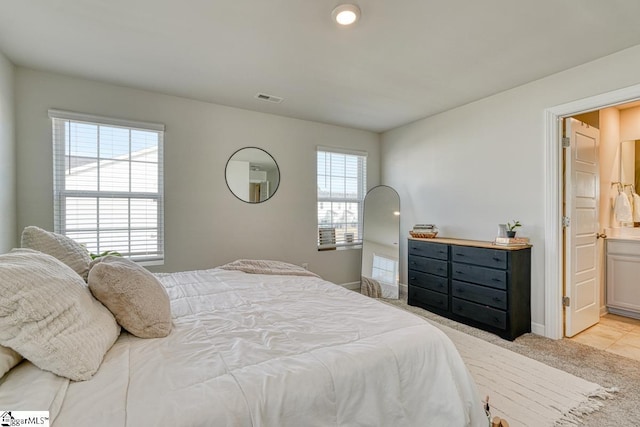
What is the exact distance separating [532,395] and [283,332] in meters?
1.78

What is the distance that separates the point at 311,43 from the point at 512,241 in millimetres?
2607

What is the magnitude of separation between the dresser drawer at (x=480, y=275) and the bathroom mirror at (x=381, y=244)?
1043mm

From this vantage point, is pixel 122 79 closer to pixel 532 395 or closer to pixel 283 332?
pixel 283 332

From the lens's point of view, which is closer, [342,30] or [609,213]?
[342,30]

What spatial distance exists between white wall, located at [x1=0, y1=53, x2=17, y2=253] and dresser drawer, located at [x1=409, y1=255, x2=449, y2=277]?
4.04 meters

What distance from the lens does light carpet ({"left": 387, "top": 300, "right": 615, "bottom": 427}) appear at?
172 centimetres

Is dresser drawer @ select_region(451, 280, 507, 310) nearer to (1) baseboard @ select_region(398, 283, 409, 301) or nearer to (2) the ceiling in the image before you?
(1) baseboard @ select_region(398, 283, 409, 301)

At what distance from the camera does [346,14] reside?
1872mm

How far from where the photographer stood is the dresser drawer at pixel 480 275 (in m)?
2.82

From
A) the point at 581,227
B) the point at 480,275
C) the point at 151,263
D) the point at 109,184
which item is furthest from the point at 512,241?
the point at 109,184

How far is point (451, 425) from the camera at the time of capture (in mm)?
1186

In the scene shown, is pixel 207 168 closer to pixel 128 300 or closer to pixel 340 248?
pixel 340 248

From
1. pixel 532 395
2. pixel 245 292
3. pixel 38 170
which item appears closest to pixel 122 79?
pixel 38 170

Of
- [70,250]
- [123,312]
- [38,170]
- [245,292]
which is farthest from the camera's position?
[38,170]
